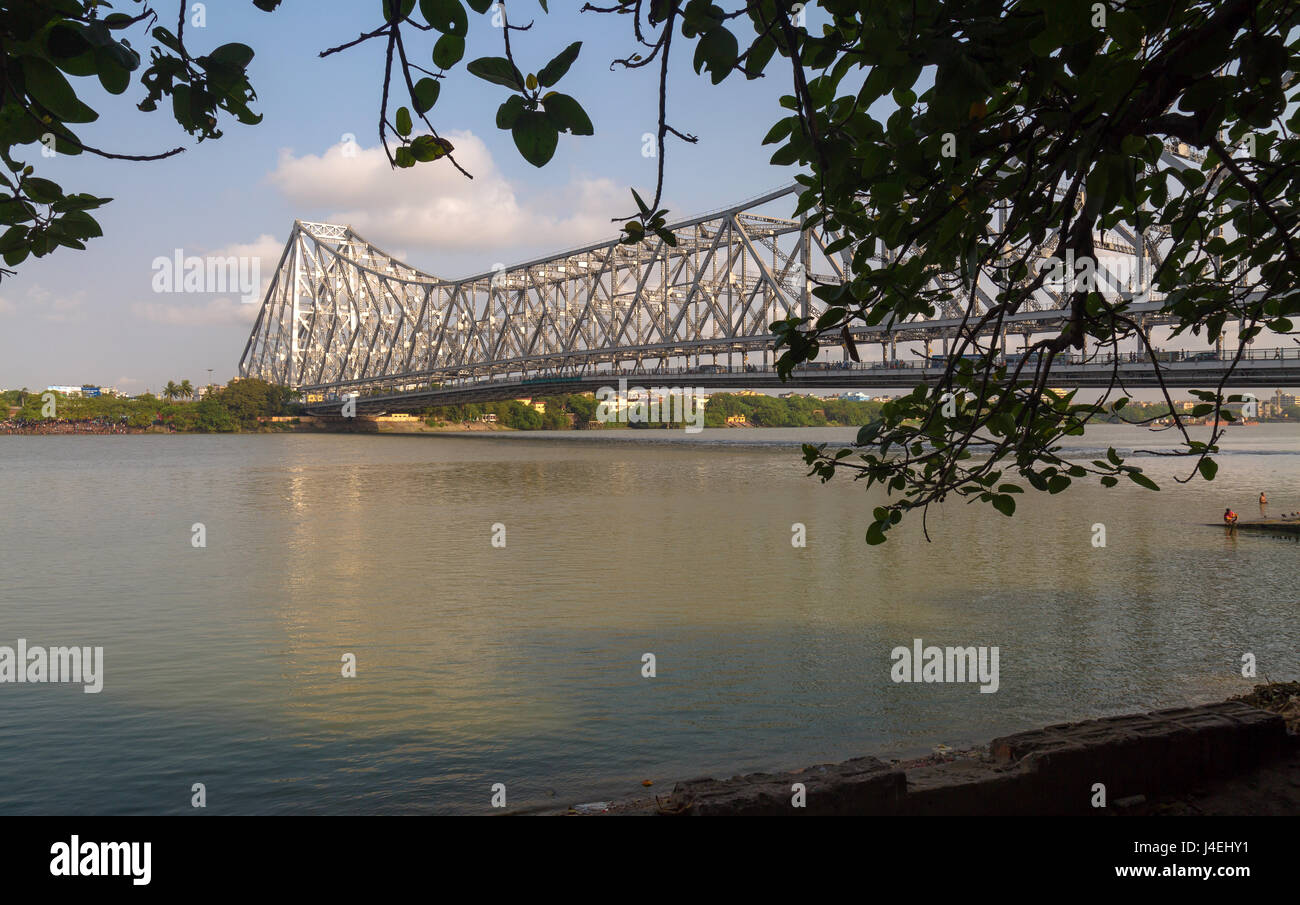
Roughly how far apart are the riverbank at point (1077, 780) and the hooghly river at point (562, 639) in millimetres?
3083

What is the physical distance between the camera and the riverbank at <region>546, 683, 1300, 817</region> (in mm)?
4410

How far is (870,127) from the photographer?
3.13m

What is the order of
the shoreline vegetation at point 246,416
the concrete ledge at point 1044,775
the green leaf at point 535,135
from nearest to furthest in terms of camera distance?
1. the green leaf at point 535,135
2. the concrete ledge at point 1044,775
3. the shoreline vegetation at point 246,416

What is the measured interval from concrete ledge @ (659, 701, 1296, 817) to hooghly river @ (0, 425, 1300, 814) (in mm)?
3043

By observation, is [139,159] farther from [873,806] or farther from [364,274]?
[364,274]

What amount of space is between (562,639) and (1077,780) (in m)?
8.66

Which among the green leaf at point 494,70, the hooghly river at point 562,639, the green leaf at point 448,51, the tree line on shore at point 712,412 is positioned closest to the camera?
the green leaf at point 494,70

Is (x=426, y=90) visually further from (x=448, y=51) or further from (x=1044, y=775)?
(x=1044, y=775)

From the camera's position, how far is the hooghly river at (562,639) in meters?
8.00

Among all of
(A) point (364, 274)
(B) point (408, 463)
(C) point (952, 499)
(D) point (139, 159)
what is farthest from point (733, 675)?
(A) point (364, 274)

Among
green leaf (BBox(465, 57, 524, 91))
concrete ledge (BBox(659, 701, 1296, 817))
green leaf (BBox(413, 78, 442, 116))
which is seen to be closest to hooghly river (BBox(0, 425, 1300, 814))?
concrete ledge (BBox(659, 701, 1296, 817))

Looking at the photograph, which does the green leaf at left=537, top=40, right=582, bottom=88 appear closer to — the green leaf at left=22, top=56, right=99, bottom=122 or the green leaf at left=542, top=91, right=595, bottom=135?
the green leaf at left=542, top=91, right=595, bottom=135

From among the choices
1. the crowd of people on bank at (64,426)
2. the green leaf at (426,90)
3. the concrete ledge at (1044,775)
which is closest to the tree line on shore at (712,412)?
the crowd of people on bank at (64,426)

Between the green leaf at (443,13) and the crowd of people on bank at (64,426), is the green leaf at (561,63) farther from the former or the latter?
the crowd of people on bank at (64,426)
